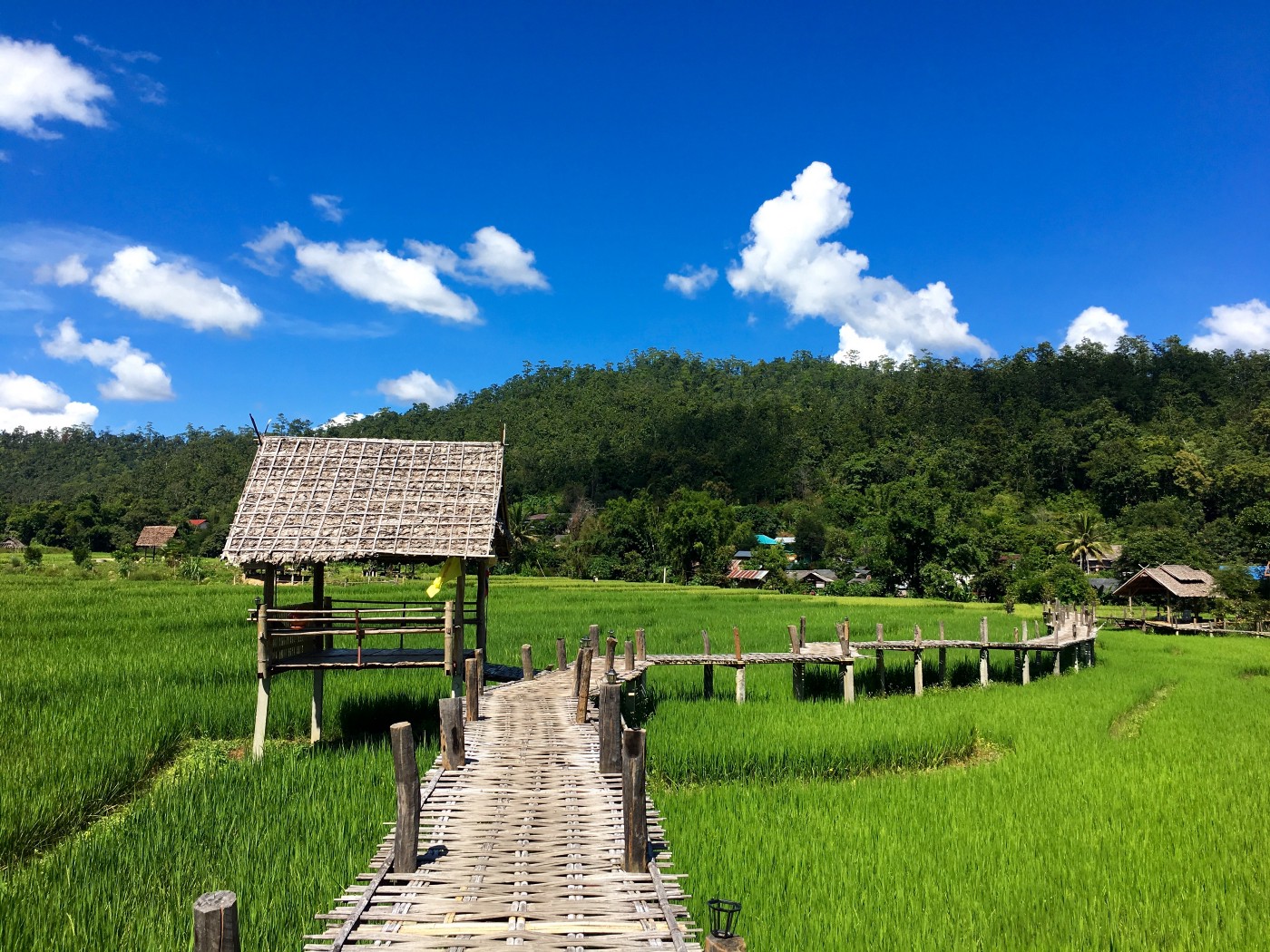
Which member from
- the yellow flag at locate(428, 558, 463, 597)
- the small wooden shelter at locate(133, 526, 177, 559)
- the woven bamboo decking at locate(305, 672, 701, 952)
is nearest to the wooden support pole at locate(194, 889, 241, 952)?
the woven bamboo decking at locate(305, 672, 701, 952)

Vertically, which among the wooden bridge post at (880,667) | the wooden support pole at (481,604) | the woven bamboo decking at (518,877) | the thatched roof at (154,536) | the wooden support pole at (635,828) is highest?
the thatched roof at (154,536)

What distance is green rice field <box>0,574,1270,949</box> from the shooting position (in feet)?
19.7

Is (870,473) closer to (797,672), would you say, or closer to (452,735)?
(797,672)

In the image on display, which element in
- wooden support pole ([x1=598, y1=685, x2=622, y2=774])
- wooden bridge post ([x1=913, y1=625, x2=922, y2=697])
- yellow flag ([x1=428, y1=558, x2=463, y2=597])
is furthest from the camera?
wooden bridge post ([x1=913, y1=625, x2=922, y2=697])

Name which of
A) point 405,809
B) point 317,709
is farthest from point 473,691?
point 405,809

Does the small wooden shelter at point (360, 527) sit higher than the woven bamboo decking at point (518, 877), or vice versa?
the small wooden shelter at point (360, 527)

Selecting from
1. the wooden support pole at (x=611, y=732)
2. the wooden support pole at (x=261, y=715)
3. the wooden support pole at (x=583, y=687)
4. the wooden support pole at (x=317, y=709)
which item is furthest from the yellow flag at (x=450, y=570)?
the wooden support pole at (x=611, y=732)

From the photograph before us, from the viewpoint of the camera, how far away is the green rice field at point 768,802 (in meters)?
6.01

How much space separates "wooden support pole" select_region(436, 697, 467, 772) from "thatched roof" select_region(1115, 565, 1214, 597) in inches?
1411

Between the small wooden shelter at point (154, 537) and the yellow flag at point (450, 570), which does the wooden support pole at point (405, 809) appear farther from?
the small wooden shelter at point (154, 537)

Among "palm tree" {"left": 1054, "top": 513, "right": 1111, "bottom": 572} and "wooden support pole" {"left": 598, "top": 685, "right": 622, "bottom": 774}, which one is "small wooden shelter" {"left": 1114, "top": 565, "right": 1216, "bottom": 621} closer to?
"palm tree" {"left": 1054, "top": 513, "right": 1111, "bottom": 572}

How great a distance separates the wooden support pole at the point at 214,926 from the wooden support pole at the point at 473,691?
589cm

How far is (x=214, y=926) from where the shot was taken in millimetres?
3449

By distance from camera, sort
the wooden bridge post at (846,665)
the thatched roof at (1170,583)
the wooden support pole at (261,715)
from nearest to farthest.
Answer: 1. the wooden support pole at (261,715)
2. the wooden bridge post at (846,665)
3. the thatched roof at (1170,583)
